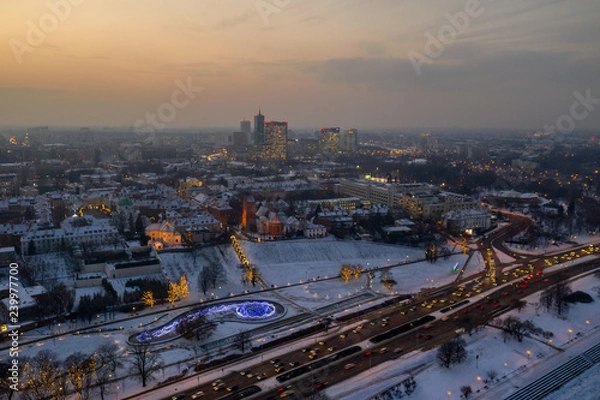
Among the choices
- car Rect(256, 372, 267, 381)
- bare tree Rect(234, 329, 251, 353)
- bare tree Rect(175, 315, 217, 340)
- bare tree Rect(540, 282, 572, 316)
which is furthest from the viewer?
bare tree Rect(540, 282, 572, 316)

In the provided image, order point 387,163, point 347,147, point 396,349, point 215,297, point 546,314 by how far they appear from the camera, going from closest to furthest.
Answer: point 396,349, point 546,314, point 215,297, point 387,163, point 347,147

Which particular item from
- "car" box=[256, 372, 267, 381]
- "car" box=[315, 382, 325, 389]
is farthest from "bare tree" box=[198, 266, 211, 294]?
"car" box=[315, 382, 325, 389]

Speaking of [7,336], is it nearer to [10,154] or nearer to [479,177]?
[479,177]

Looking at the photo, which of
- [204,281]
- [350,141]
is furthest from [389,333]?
[350,141]

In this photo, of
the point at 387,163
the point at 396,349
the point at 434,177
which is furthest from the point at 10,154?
the point at 396,349

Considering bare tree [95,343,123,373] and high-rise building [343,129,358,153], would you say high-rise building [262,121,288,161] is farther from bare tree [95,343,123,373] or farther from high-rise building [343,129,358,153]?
bare tree [95,343,123,373]

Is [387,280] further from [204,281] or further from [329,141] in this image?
[329,141]

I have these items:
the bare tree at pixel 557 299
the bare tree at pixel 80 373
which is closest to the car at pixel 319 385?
the bare tree at pixel 80 373

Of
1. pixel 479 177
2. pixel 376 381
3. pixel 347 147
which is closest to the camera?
pixel 376 381
